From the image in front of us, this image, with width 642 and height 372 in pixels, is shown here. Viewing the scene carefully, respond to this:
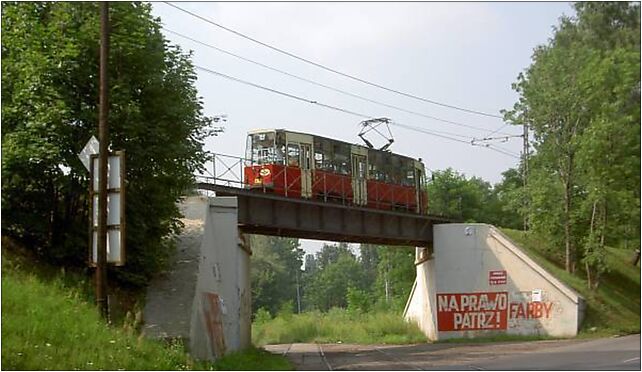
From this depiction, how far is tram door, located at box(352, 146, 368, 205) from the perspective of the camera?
4116 centimetres

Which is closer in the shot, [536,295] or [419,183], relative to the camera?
[536,295]

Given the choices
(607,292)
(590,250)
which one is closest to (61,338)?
(590,250)

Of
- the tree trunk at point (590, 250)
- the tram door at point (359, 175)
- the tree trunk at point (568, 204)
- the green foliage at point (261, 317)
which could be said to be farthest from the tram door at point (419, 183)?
the green foliage at point (261, 317)

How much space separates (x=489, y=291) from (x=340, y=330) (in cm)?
1574

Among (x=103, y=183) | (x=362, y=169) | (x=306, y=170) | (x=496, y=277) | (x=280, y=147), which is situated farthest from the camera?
(x=496, y=277)

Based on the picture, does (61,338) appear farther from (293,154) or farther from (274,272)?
(274,272)

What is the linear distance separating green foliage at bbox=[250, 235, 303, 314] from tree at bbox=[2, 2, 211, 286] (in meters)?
75.6

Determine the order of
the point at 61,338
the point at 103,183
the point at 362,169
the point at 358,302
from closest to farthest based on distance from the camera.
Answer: the point at 61,338
the point at 103,183
the point at 362,169
the point at 358,302

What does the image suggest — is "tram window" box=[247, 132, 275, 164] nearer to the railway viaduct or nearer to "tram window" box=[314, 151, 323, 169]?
"tram window" box=[314, 151, 323, 169]

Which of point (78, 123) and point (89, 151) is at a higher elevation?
point (78, 123)

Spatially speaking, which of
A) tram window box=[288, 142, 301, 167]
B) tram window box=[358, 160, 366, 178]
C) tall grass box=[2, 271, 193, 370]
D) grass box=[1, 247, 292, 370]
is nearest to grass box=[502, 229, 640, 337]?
tram window box=[358, 160, 366, 178]

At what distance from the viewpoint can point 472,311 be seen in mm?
43750

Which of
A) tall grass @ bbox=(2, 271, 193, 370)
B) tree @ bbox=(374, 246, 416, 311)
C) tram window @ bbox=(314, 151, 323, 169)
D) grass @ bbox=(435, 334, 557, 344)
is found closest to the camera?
tall grass @ bbox=(2, 271, 193, 370)

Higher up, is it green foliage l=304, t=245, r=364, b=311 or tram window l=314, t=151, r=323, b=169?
tram window l=314, t=151, r=323, b=169
